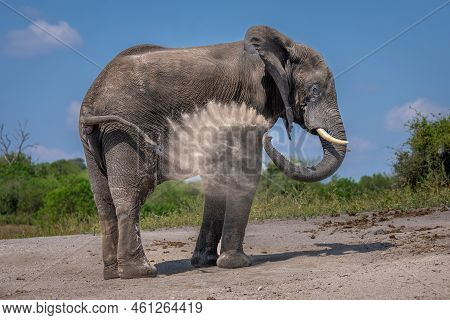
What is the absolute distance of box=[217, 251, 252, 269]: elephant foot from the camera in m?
8.94

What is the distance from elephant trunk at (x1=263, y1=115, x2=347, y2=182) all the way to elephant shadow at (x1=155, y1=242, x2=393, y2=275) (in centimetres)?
115

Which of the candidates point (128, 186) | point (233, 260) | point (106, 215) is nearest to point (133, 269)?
point (106, 215)

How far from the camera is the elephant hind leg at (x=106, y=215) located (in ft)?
29.0

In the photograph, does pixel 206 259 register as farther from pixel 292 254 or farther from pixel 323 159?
pixel 323 159

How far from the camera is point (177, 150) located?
28.8 feet

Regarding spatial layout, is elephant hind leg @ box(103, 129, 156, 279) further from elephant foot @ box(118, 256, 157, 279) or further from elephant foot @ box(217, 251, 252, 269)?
elephant foot @ box(217, 251, 252, 269)

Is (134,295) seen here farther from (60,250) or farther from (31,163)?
(31,163)

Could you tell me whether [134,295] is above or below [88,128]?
below

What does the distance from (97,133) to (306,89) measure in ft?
8.95

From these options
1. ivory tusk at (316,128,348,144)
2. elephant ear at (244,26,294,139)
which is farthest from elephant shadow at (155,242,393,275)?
elephant ear at (244,26,294,139)

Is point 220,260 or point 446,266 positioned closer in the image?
point 446,266

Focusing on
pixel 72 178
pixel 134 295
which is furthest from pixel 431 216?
pixel 72 178

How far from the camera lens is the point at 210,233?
962 centimetres

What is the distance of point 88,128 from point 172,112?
987mm
